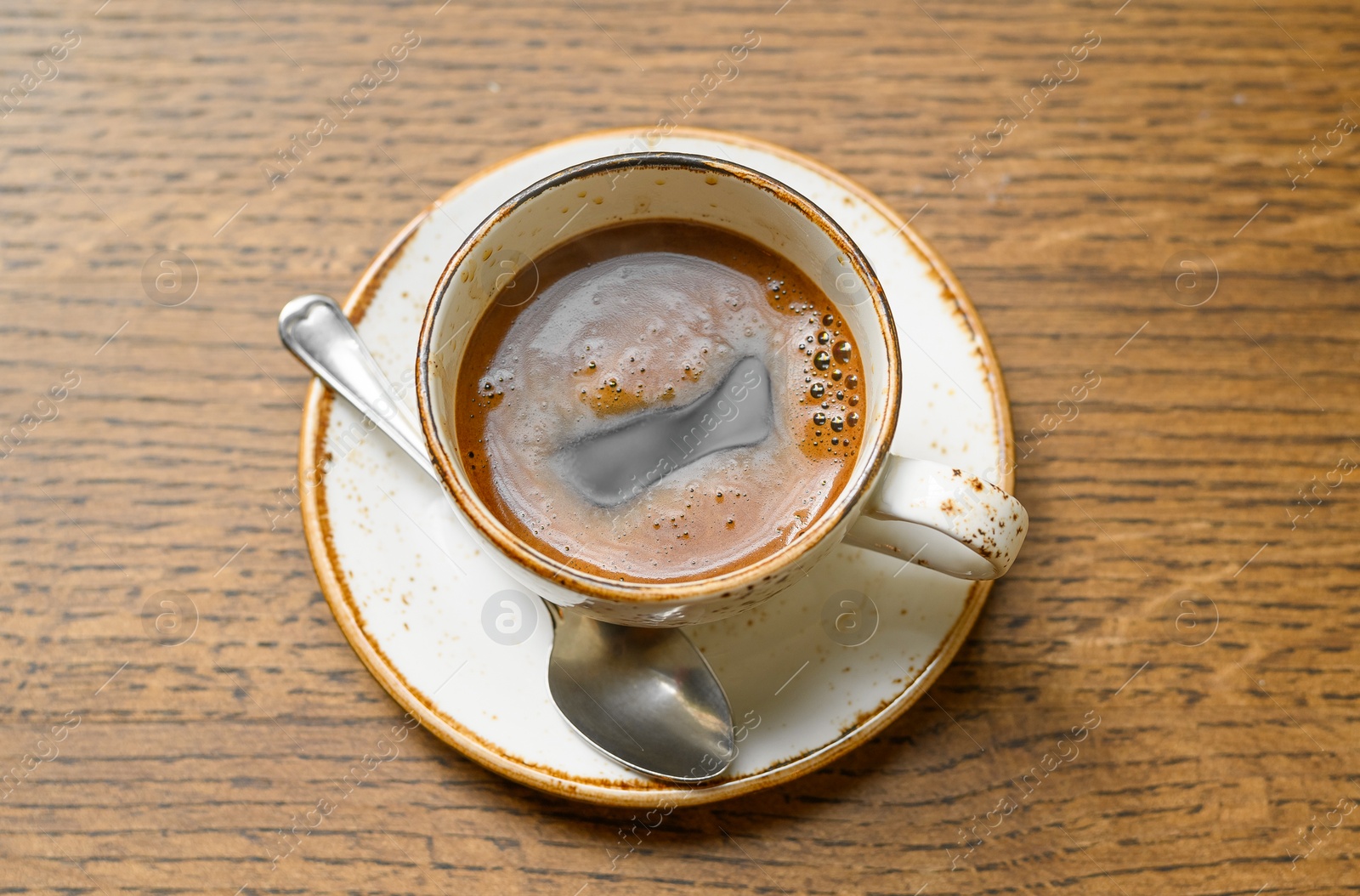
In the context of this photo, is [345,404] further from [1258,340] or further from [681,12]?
[1258,340]

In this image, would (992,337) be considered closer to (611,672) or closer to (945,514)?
(945,514)

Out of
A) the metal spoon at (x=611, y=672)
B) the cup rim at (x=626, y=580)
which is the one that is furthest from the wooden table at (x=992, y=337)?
the cup rim at (x=626, y=580)

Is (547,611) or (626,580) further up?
(626,580)

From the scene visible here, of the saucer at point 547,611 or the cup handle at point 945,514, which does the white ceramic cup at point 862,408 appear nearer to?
the cup handle at point 945,514

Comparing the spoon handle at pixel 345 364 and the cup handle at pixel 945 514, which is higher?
the spoon handle at pixel 345 364

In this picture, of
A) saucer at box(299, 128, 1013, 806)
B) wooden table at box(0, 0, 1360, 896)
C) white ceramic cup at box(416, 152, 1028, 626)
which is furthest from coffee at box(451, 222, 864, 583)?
wooden table at box(0, 0, 1360, 896)

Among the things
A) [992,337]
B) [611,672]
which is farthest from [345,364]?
[992,337]

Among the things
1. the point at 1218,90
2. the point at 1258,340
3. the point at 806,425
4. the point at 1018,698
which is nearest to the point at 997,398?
the point at 806,425
